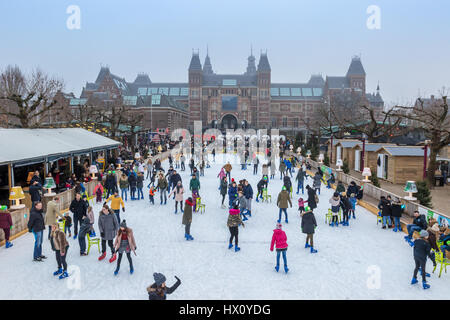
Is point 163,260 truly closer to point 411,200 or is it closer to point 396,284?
point 396,284

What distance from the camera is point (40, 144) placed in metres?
16.2

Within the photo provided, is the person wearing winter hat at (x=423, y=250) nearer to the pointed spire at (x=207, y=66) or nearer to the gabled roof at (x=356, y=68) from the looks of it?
the gabled roof at (x=356, y=68)

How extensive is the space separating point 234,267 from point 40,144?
12.5m

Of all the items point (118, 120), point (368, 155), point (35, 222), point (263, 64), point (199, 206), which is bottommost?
point (199, 206)

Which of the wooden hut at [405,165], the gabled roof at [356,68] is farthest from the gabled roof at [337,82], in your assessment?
the wooden hut at [405,165]

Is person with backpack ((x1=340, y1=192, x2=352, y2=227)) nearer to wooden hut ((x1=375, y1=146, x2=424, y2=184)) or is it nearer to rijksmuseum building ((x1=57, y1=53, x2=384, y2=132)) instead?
wooden hut ((x1=375, y1=146, x2=424, y2=184))

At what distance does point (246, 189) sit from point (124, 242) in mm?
5754

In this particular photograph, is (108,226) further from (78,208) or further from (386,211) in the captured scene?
(386,211)

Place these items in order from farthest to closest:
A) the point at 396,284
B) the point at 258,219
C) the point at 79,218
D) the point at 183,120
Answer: the point at 183,120
the point at 258,219
the point at 79,218
the point at 396,284

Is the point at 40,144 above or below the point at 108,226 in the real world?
above

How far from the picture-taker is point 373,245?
30.6 feet

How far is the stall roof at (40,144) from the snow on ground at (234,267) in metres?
4.71

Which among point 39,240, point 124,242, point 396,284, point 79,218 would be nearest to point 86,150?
point 79,218

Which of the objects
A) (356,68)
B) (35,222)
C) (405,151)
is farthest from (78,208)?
(356,68)
